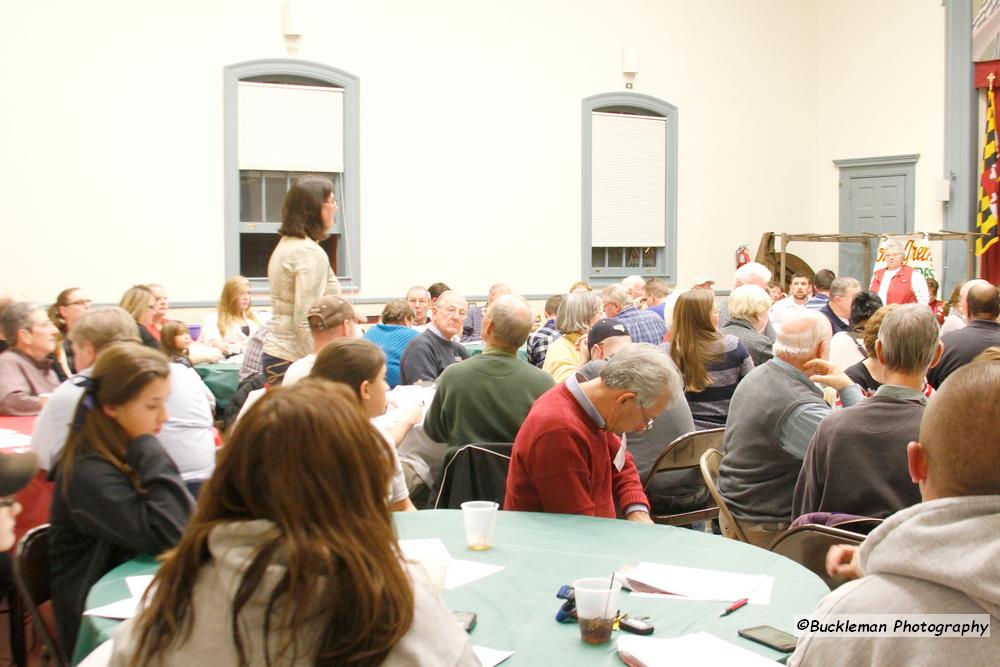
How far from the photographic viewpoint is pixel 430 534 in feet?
9.37

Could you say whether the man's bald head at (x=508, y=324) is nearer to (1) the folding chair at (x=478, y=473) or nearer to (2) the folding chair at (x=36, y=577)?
(1) the folding chair at (x=478, y=473)

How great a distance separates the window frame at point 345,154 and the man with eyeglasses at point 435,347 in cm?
411

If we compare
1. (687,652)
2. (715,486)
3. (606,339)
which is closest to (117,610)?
(687,652)

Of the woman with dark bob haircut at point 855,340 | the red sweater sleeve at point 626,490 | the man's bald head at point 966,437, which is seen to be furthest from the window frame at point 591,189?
the man's bald head at point 966,437

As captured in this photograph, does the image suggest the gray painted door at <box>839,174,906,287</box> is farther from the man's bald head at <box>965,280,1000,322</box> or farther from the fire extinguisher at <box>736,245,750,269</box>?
the man's bald head at <box>965,280,1000,322</box>

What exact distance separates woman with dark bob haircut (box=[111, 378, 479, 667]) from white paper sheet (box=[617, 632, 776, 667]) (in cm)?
Answer: 61

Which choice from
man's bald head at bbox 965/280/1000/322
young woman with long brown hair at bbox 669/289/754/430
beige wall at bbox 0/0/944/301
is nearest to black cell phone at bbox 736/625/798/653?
young woman with long brown hair at bbox 669/289/754/430

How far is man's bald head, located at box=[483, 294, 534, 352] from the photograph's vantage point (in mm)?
4191

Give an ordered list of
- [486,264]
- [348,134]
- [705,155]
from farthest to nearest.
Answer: [705,155] < [486,264] < [348,134]

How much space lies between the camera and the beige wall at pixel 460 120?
8891 millimetres

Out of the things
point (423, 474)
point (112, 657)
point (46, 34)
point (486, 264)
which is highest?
point (46, 34)

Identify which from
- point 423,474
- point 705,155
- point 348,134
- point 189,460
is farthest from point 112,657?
point 705,155

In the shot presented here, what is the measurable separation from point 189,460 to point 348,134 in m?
7.09

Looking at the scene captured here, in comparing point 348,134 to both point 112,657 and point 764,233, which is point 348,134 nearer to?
point 764,233
